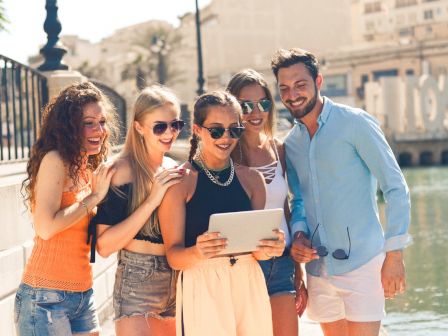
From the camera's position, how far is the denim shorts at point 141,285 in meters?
4.27

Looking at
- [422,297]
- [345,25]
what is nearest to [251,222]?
[422,297]

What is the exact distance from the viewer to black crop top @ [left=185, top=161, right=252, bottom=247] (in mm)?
4148

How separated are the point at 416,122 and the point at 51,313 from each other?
55472 mm

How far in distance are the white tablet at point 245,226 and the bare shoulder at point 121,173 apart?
65 cm

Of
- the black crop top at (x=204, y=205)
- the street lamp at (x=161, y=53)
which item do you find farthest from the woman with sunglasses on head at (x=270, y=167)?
the street lamp at (x=161, y=53)

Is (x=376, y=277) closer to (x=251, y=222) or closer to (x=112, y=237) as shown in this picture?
(x=251, y=222)

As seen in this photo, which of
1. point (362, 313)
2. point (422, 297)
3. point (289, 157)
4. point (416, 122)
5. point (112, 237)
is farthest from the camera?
point (416, 122)

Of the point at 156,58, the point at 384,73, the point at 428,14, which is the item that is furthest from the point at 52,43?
the point at 428,14

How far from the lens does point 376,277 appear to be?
4660 millimetres

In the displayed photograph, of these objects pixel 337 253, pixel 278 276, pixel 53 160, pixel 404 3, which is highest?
pixel 404 3

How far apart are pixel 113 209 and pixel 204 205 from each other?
1.59ft

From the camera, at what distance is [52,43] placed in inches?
371

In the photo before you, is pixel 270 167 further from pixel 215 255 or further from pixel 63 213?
pixel 63 213

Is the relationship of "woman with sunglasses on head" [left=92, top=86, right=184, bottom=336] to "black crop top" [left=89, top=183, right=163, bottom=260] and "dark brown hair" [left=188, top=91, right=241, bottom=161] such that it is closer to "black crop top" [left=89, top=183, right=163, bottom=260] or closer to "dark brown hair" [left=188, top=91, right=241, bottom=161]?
"black crop top" [left=89, top=183, right=163, bottom=260]
